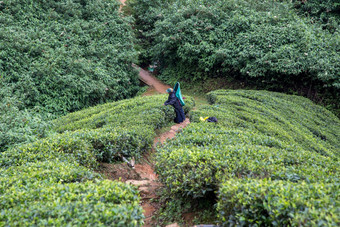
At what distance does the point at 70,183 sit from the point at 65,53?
1162cm

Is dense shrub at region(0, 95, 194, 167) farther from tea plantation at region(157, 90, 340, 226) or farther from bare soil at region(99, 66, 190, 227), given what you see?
tea plantation at region(157, 90, 340, 226)

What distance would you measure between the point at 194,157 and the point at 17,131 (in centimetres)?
473

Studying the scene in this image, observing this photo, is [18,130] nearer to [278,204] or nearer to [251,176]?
[251,176]

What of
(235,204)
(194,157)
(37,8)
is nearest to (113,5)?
(37,8)

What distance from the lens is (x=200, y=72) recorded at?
18391mm

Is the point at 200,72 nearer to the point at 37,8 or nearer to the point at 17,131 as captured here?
the point at 37,8

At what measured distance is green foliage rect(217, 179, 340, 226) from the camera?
2.79 m

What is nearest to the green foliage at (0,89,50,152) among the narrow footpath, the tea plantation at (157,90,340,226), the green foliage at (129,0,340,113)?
the narrow footpath

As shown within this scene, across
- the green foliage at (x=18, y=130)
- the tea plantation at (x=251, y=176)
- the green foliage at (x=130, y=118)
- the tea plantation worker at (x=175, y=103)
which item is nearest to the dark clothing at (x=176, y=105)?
the tea plantation worker at (x=175, y=103)

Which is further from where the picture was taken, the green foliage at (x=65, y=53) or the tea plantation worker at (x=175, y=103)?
the green foliage at (x=65, y=53)

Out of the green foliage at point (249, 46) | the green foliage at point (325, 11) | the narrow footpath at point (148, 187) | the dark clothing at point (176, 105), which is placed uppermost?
the green foliage at point (325, 11)

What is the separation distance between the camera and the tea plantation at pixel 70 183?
3.01 metres

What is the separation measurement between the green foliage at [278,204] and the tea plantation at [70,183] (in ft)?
3.61

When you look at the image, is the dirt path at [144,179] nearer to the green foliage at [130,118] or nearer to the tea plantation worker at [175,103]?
the green foliage at [130,118]
